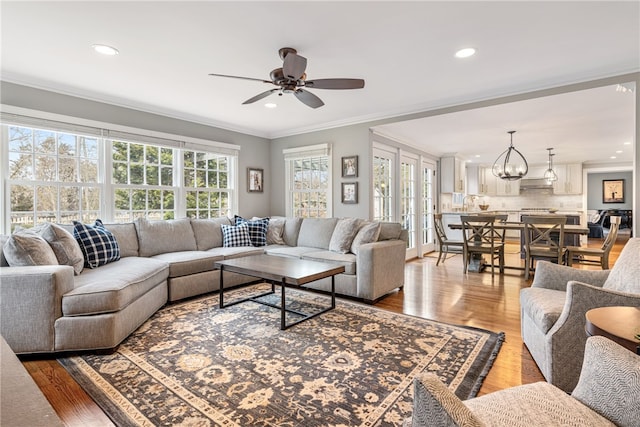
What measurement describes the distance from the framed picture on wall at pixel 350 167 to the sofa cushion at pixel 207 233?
2.12 m

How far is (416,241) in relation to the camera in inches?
262

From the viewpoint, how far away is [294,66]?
244 centimetres

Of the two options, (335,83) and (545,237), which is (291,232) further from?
(545,237)

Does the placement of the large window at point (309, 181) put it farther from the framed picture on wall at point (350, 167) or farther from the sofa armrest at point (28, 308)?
the sofa armrest at point (28, 308)

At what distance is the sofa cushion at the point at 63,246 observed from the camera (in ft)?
9.20

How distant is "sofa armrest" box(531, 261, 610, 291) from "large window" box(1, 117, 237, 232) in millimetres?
4514

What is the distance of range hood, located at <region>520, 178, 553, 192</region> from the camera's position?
9469 millimetres

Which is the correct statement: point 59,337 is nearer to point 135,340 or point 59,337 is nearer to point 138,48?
point 135,340

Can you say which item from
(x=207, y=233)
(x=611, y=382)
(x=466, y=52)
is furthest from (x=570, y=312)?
(x=207, y=233)

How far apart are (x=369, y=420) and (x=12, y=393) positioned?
1.45m

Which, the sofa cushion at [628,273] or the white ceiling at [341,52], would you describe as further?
the white ceiling at [341,52]

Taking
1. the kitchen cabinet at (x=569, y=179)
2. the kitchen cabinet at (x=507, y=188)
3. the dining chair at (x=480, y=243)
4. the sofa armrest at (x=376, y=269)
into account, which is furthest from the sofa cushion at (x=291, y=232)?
the kitchen cabinet at (x=569, y=179)

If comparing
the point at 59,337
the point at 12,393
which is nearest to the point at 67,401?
A: the point at 59,337

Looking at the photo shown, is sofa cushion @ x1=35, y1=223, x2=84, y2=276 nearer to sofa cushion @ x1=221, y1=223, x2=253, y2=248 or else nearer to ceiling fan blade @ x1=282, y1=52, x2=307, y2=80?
sofa cushion @ x1=221, y1=223, x2=253, y2=248
